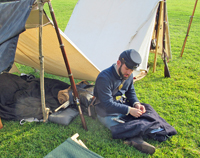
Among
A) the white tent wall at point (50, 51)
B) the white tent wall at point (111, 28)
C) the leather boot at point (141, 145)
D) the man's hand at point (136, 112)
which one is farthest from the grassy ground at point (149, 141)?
the white tent wall at point (50, 51)

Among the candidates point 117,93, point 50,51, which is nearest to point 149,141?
point 117,93

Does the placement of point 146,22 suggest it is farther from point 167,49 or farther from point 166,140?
point 166,140

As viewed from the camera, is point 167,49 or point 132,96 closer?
point 132,96

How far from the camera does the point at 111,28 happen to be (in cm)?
464

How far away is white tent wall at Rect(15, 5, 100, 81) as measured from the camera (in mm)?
2523

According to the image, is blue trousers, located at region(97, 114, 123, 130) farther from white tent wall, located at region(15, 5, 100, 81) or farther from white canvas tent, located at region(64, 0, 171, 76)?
white canvas tent, located at region(64, 0, 171, 76)

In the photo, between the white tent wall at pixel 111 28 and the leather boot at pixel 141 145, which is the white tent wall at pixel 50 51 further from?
the leather boot at pixel 141 145

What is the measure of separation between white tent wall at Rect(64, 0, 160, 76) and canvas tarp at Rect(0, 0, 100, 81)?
1092 mm

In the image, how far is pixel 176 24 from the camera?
10328 mm

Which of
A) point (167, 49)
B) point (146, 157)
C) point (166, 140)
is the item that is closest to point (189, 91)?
point (167, 49)

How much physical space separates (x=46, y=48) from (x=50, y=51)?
0.08m

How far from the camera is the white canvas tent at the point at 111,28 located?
4.05 metres

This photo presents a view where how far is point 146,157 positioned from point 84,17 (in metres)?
4.10

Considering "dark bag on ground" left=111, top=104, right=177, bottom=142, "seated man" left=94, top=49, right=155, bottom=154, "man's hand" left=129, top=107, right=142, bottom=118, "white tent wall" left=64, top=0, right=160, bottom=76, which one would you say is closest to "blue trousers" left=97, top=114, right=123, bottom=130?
"seated man" left=94, top=49, right=155, bottom=154
